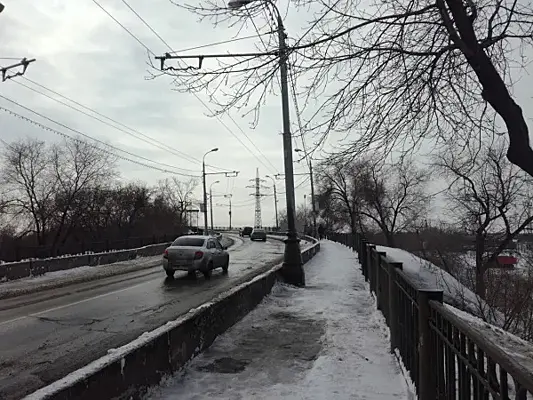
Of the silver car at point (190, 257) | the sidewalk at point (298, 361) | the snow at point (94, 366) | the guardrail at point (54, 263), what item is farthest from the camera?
the silver car at point (190, 257)

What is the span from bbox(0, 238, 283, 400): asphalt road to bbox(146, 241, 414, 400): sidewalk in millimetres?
1793

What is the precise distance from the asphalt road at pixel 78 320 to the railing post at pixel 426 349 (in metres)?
4.16

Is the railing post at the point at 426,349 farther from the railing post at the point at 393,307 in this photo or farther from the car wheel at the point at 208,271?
the car wheel at the point at 208,271

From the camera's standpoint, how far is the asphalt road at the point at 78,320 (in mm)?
6757

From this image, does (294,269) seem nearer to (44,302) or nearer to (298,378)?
(44,302)

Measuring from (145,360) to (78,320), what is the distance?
5.78 m

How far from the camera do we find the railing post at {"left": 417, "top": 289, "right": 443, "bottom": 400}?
421 cm

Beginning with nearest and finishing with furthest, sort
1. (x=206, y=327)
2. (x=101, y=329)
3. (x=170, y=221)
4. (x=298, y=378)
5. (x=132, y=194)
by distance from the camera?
(x=298, y=378), (x=206, y=327), (x=101, y=329), (x=132, y=194), (x=170, y=221)

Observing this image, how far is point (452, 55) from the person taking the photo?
7.41 metres

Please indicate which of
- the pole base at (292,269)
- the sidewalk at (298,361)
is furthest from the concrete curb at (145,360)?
the pole base at (292,269)

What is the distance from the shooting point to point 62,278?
1898 centimetres

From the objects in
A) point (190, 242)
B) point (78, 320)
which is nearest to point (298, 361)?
point (78, 320)

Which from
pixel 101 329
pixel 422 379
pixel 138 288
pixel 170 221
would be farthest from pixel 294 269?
pixel 170 221

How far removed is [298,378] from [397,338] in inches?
57.4
